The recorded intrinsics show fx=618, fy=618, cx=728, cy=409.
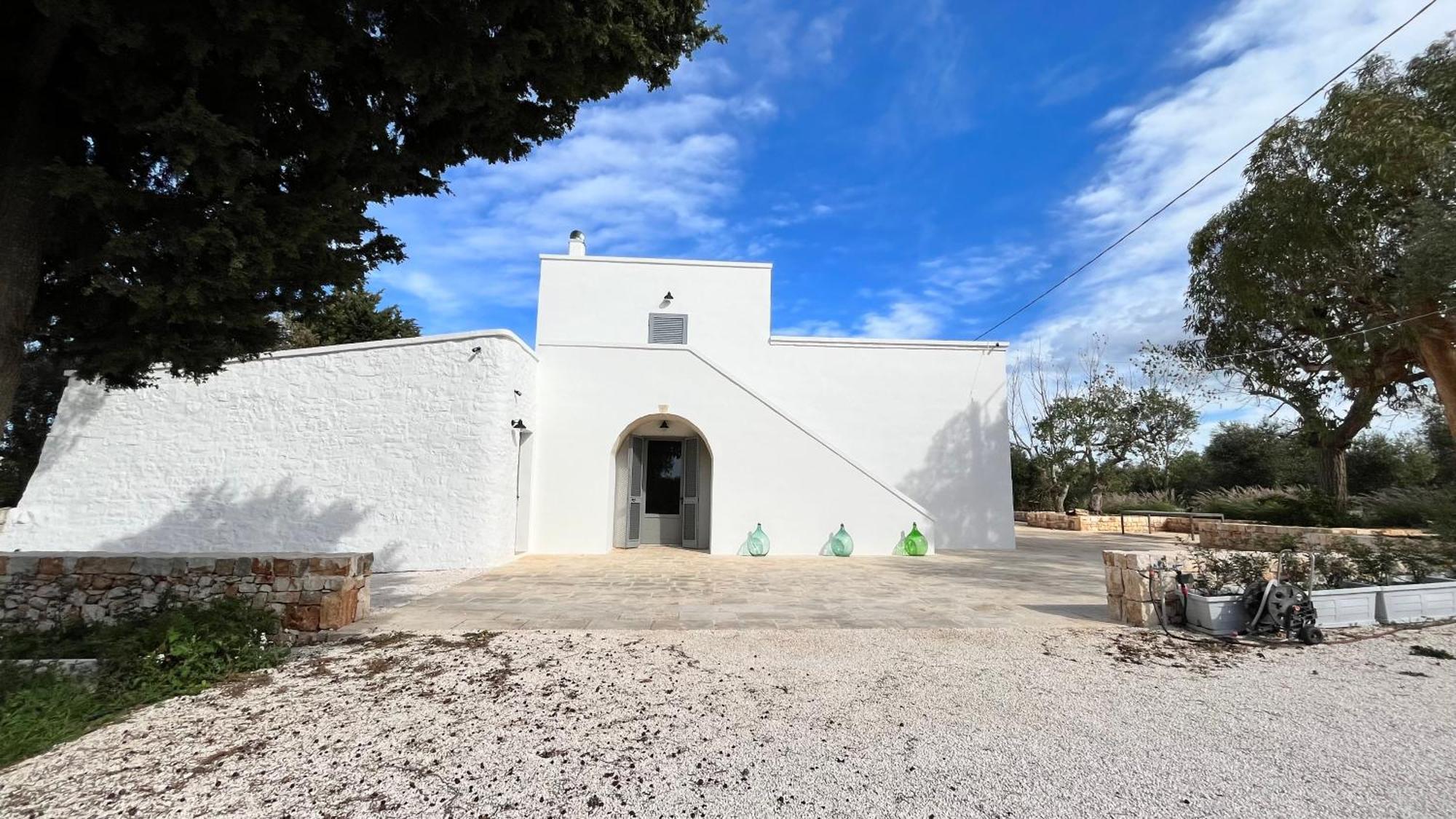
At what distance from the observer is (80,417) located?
9.80 meters

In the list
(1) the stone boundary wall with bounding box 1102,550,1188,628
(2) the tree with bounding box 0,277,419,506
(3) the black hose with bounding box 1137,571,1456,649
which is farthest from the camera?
(2) the tree with bounding box 0,277,419,506

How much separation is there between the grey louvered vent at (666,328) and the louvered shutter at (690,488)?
8.67ft

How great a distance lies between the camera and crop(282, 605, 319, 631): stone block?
5082mm

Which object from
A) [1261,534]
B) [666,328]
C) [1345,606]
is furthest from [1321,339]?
[666,328]

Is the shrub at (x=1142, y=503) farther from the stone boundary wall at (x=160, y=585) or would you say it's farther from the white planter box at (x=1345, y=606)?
the stone boundary wall at (x=160, y=585)

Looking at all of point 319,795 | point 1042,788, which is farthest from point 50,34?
point 1042,788

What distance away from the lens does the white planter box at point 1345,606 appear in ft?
17.8

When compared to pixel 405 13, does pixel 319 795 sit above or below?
below

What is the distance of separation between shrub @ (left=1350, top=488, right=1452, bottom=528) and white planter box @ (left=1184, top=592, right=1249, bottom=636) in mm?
7874

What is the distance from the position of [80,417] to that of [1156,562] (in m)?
14.8

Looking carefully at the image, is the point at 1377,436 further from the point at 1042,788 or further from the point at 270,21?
the point at 270,21

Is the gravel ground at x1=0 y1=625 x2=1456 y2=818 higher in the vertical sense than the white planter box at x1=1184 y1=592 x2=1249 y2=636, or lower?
lower

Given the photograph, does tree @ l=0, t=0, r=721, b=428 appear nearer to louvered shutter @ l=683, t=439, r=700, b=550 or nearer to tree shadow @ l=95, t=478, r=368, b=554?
tree shadow @ l=95, t=478, r=368, b=554

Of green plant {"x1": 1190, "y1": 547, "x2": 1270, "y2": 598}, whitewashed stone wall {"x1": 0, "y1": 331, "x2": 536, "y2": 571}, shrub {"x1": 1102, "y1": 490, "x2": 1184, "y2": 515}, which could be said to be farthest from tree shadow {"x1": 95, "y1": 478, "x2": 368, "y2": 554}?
shrub {"x1": 1102, "y1": 490, "x2": 1184, "y2": 515}
